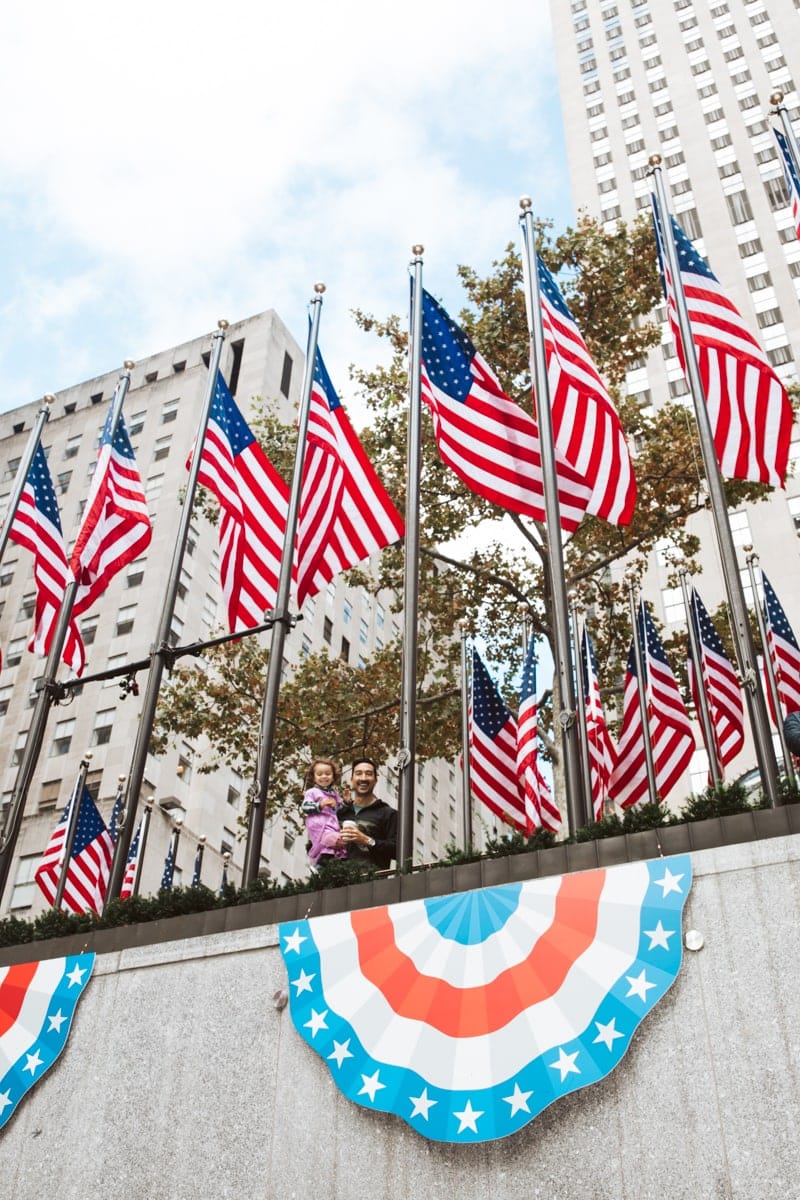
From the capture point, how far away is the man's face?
10.6 m

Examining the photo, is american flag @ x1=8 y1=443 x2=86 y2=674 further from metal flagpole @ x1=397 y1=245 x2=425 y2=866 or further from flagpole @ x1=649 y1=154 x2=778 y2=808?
flagpole @ x1=649 y1=154 x2=778 y2=808

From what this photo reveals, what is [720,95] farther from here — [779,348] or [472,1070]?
[472,1070]

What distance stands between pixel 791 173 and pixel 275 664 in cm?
831

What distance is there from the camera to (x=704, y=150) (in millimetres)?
58219

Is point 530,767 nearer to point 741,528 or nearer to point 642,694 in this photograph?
point 642,694

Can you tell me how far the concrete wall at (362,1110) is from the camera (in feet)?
21.5

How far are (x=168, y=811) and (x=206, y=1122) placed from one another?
35.0 meters

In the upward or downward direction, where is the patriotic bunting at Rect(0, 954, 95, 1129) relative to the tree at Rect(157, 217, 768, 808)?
downward

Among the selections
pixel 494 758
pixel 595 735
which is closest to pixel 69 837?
pixel 494 758

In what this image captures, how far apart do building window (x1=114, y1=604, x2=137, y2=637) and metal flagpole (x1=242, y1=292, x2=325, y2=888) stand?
34726 millimetres

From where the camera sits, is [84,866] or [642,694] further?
[84,866]

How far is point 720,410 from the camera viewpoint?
440 inches

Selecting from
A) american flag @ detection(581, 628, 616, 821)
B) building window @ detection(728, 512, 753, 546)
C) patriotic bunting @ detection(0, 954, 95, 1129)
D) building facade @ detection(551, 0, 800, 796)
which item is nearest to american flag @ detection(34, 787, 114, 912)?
american flag @ detection(581, 628, 616, 821)

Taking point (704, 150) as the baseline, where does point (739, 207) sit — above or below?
below
